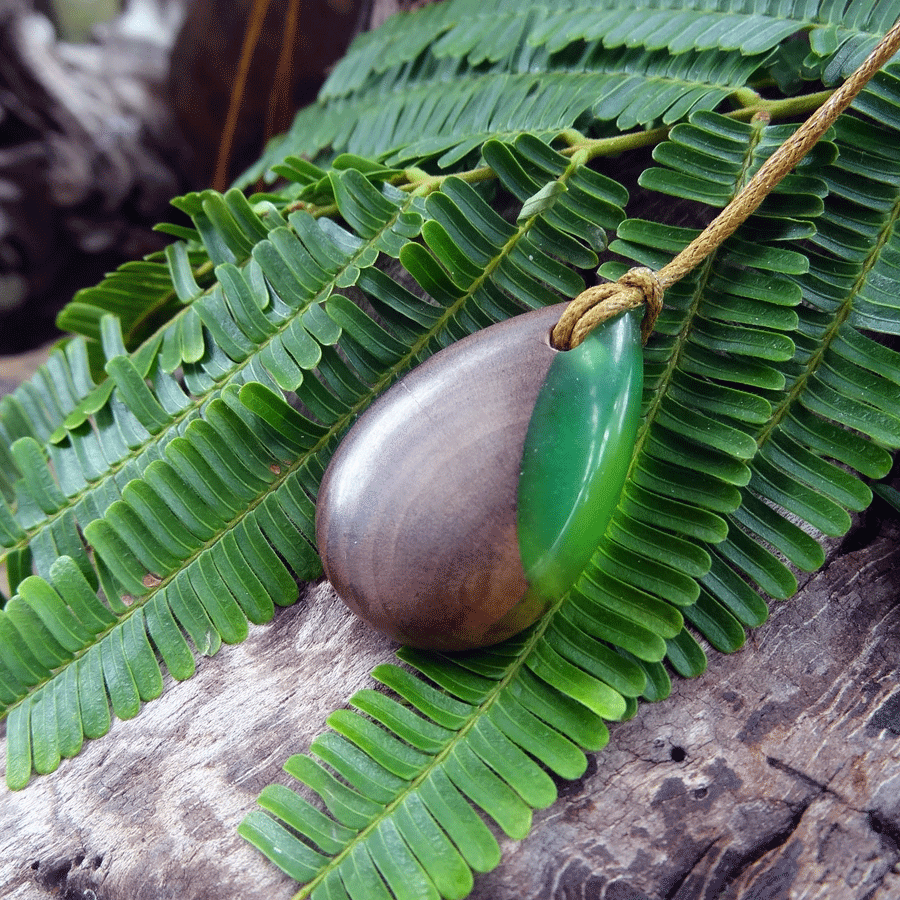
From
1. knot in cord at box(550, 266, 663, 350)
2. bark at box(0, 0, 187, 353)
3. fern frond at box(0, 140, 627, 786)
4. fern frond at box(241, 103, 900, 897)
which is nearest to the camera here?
fern frond at box(241, 103, 900, 897)

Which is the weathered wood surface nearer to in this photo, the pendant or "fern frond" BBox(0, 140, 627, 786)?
"fern frond" BBox(0, 140, 627, 786)

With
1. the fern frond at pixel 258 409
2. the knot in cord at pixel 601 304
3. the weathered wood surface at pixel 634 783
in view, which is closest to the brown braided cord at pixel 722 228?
the knot in cord at pixel 601 304

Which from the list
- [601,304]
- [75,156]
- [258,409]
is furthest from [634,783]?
[75,156]

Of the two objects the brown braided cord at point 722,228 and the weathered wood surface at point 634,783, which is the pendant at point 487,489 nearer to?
the brown braided cord at point 722,228

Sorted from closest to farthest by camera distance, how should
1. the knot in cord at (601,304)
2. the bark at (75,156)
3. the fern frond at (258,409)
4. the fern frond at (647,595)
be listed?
the fern frond at (647,595) → the knot in cord at (601,304) → the fern frond at (258,409) → the bark at (75,156)

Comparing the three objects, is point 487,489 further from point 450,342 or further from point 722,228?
point 722,228

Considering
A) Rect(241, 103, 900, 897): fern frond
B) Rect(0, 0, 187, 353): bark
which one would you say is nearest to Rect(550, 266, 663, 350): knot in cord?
Rect(241, 103, 900, 897): fern frond

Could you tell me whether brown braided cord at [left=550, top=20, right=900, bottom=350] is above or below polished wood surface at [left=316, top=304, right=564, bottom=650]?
above
